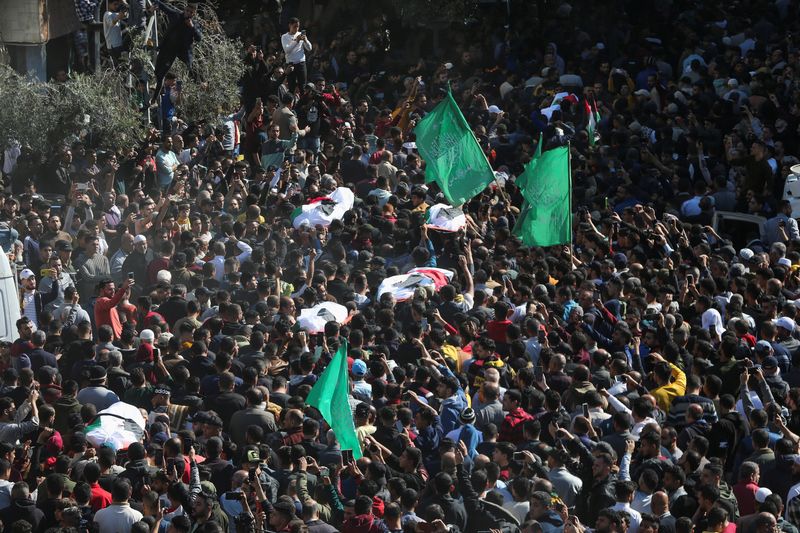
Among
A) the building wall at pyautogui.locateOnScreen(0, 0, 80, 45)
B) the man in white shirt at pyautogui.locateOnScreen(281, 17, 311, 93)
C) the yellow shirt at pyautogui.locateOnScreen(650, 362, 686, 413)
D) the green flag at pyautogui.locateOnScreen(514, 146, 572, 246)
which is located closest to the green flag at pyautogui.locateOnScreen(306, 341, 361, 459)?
the yellow shirt at pyautogui.locateOnScreen(650, 362, 686, 413)

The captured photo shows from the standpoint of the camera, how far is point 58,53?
22.9m

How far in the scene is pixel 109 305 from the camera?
13.4m

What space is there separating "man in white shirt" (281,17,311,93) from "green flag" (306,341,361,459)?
12.1 meters

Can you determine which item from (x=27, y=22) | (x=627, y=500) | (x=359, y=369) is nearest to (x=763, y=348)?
(x=627, y=500)

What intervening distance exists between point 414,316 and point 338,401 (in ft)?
9.35

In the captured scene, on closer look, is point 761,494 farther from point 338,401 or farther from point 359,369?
point 359,369

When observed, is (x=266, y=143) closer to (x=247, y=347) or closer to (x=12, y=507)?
(x=247, y=347)

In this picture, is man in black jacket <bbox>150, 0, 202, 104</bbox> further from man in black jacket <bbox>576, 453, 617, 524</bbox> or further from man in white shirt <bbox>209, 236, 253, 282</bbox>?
man in black jacket <bbox>576, 453, 617, 524</bbox>

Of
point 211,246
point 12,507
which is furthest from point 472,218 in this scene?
point 12,507

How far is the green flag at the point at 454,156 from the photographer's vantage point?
15.7 meters

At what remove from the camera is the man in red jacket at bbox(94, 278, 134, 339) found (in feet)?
43.8

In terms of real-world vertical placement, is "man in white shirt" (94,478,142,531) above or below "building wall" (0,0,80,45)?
below

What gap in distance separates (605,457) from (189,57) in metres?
12.6

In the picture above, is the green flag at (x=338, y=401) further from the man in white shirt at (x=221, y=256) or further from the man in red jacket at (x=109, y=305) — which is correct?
the man in white shirt at (x=221, y=256)
